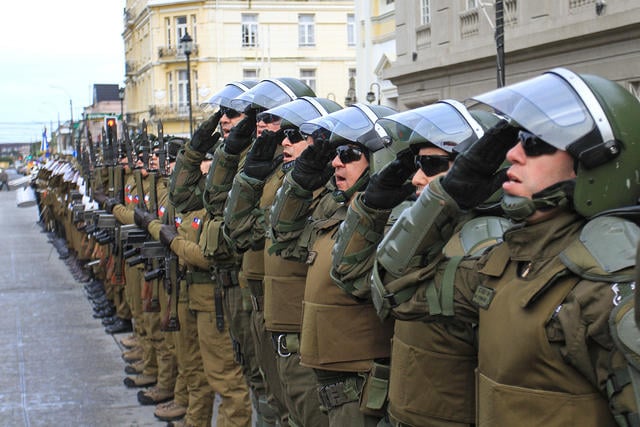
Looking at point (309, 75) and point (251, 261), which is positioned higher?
point (309, 75)

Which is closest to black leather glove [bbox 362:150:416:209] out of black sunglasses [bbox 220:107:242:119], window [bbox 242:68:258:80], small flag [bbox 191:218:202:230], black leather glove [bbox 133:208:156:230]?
black sunglasses [bbox 220:107:242:119]

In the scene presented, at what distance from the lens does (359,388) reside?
4.62 m

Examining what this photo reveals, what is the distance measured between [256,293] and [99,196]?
8.40 meters

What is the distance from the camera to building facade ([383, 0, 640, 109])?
44.8 ft

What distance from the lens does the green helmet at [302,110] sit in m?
5.84

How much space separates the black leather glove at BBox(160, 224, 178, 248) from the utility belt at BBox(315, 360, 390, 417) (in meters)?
3.35

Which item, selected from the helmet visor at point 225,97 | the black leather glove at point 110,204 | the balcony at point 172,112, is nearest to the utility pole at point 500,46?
the helmet visor at point 225,97

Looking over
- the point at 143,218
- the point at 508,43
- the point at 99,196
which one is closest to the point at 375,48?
the point at 508,43

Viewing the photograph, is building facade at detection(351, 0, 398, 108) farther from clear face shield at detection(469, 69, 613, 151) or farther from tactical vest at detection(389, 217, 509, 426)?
clear face shield at detection(469, 69, 613, 151)

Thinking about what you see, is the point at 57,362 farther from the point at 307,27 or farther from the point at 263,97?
the point at 307,27

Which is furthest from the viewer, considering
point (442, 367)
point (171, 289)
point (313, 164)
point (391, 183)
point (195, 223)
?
point (171, 289)

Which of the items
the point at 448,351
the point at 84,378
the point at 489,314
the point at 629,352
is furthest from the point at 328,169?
the point at 84,378

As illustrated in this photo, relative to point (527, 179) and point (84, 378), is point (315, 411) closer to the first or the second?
point (527, 179)

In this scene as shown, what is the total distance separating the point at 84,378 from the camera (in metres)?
10.2
